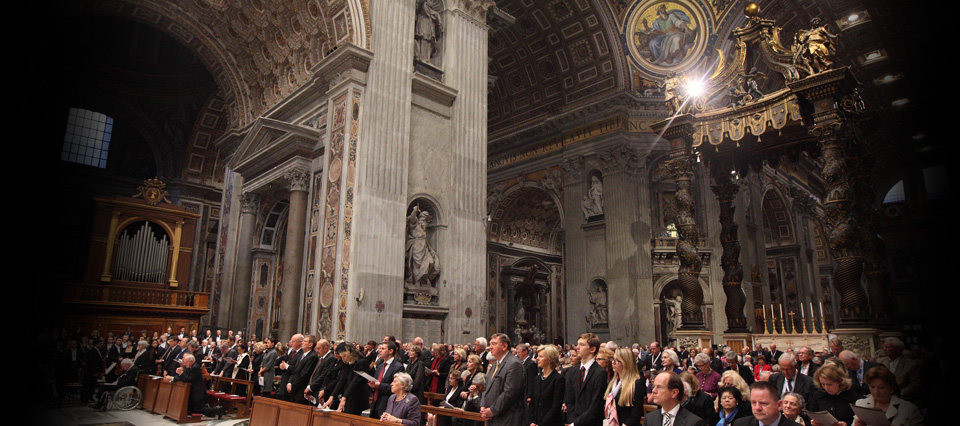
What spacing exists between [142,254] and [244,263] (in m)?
4.59

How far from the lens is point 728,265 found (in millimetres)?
12805

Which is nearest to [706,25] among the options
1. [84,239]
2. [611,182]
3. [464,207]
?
[611,182]

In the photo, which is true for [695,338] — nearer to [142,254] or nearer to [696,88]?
[696,88]

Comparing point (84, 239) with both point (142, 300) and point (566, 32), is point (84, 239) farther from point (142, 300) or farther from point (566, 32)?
point (566, 32)

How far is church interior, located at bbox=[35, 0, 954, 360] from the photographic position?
454 inches

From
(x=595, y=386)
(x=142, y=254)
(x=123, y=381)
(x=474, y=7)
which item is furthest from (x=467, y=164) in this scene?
(x=142, y=254)

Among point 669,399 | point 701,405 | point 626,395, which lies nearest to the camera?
point 669,399

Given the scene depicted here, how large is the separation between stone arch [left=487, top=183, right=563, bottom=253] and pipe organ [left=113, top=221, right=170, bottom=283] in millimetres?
11774

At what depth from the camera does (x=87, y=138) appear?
20656 mm

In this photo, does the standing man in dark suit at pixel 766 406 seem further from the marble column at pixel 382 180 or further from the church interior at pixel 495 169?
the marble column at pixel 382 180

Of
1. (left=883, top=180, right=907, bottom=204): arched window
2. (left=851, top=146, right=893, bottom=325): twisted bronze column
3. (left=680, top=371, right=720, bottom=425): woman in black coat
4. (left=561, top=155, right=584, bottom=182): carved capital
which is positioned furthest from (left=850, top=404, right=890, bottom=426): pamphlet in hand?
(left=883, top=180, right=907, bottom=204): arched window

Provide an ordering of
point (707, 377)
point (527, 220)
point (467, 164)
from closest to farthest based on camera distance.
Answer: point (707, 377) < point (467, 164) < point (527, 220)

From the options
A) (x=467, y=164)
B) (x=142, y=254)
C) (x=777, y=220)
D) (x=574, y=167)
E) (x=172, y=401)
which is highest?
(x=574, y=167)

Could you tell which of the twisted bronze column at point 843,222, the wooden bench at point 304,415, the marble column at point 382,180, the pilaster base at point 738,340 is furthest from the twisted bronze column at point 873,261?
the marble column at point 382,180
